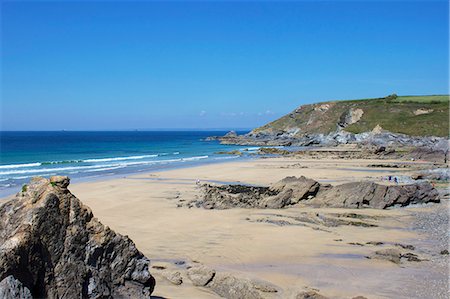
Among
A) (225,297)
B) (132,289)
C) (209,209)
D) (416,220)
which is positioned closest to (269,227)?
(209,209)

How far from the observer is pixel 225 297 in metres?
9.54

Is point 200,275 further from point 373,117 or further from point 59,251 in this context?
point 373,117

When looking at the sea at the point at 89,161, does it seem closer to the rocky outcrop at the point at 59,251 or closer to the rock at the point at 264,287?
the rock at the point at 264,287

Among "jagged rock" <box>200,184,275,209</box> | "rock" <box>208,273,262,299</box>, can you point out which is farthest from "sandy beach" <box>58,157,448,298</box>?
"jagged rock" <box>200,184,275,209</box>

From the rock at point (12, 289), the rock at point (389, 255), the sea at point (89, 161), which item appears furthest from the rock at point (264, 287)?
the sea at point (89, 161)

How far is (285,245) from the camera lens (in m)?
14.5

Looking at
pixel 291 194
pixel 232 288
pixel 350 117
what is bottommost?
pixel 232 288

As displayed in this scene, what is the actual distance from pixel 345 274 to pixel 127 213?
40.5 ft

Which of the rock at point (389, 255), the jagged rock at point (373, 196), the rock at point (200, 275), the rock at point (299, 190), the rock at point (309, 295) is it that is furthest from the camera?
the rock at point (299, 190)

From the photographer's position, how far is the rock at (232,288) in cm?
946

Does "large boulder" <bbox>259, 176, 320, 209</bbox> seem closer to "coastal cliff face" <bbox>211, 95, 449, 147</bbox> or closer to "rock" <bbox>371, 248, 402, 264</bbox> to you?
"rock" <bbox>371, 248, 402, 264</bbox>

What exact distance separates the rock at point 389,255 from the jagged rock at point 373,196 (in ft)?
23.9

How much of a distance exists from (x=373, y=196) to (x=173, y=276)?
44.0 feet

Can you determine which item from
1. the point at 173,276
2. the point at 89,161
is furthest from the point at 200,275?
the point at 89,161
